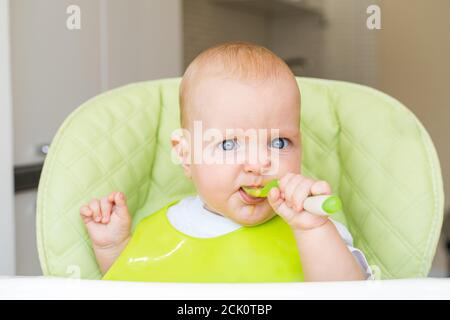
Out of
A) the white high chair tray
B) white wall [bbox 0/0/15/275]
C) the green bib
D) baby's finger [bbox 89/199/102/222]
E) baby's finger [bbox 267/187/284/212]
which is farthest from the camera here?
white wall [bbox 0/0/15/275]

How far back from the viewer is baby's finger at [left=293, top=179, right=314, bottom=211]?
0.64m

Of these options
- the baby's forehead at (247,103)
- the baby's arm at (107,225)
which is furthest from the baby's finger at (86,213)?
the baby's forehead at (247,103)

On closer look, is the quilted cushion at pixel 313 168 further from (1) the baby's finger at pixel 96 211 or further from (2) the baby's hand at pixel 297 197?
(2) the baby's hand at pixel 297 197

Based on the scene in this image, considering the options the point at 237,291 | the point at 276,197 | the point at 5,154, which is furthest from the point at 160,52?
the point at 237,291

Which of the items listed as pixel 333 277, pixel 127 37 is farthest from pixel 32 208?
pixel 333 277

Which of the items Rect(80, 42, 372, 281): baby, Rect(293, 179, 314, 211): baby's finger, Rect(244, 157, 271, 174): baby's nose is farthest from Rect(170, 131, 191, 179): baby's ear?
Rect(293, 179, 314, 211): baby's finger

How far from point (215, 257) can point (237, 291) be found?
24 centimetres

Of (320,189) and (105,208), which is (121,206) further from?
(320,189)

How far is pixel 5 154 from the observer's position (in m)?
1.04

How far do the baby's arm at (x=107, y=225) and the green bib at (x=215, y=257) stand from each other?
42mm

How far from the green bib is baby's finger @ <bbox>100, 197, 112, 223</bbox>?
0.18ft

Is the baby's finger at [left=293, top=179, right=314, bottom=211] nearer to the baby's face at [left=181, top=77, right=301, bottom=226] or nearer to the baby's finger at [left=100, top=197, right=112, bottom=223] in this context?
the baby's face at [left=181, top=77, right=301, bottom=226]

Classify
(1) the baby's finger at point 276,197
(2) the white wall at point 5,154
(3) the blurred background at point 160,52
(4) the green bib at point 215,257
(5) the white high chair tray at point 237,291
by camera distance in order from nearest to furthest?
(5) the white high chair tray at point 237,291, (1) the baby's finger at point 276,197, (4) the green bib at point 215,257, (2) the white wall at point 5,154, (3) the blurred background at point 160,52

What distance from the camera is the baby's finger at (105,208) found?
0.87 meters
